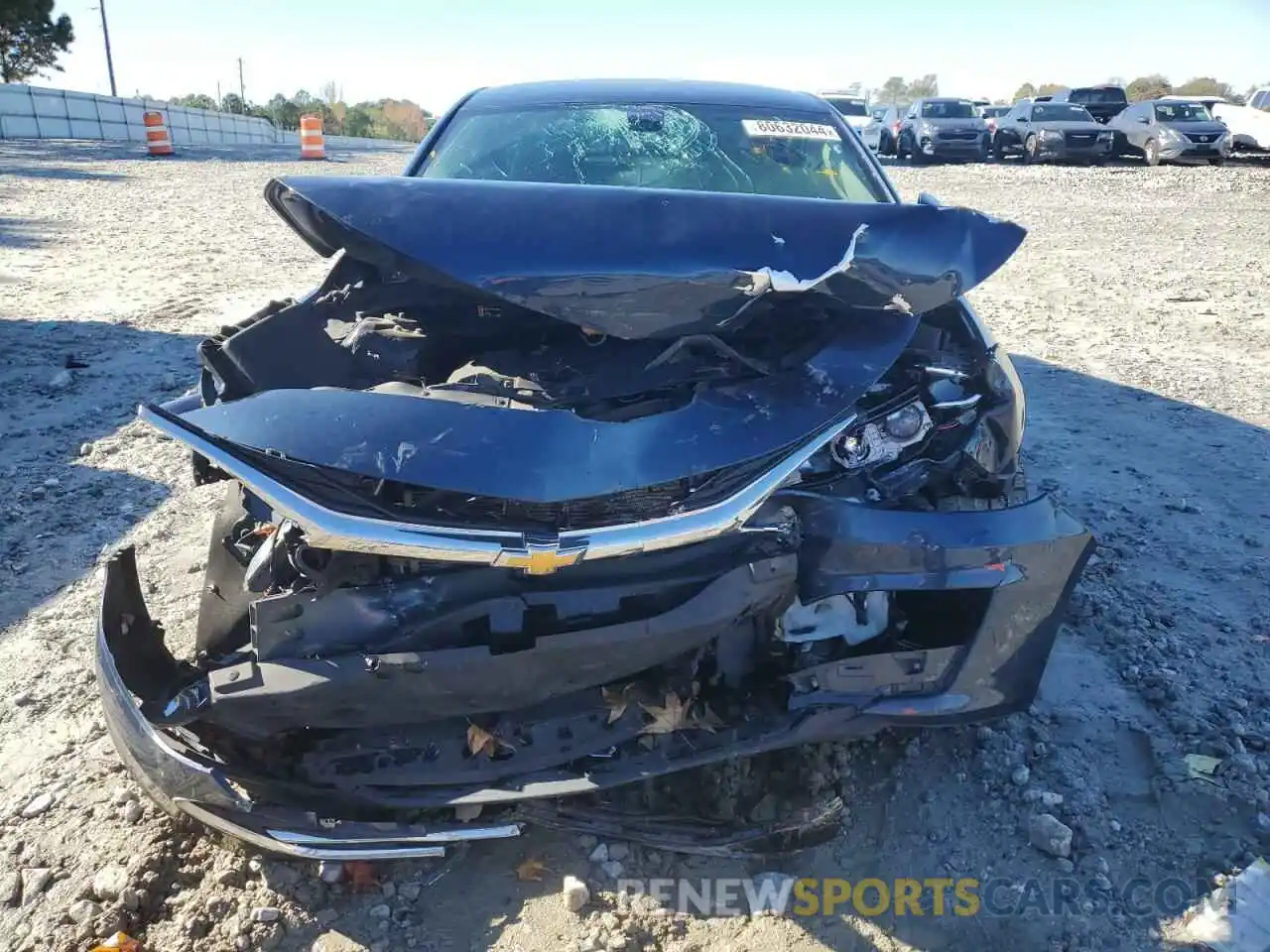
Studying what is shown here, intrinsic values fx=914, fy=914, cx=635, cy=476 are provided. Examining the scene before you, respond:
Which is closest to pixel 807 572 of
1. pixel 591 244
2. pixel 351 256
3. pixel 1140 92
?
pixel 591 244

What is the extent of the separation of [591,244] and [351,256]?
0.78m

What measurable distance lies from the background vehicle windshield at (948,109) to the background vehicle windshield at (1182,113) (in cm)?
367

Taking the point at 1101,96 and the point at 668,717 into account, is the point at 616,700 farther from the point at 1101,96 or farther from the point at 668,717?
the point at 1101,96

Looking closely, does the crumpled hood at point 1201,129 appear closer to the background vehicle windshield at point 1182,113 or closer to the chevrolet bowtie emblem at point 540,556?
the background vehicle windshield at point 1182,113

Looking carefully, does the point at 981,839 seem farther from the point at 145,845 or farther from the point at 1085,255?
the point at 1085,255

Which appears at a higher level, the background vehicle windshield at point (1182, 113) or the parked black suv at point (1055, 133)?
the background vehicle windshield at point (1182, 113)

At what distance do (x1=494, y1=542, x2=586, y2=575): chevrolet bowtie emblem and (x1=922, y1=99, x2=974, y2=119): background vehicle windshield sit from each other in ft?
68.3

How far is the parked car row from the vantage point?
17.5 metres

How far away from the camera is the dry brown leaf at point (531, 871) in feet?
7.48

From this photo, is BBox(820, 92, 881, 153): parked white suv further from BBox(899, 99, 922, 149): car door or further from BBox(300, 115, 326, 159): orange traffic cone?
BBox(300, 115, 326, 159): orange traffic cone

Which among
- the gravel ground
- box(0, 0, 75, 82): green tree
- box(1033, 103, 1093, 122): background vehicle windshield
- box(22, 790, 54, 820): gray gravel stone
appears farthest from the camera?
box(0, 0, 75, 82): green tree

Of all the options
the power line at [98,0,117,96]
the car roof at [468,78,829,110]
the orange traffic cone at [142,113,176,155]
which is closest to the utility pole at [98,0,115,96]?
the power line at [98,0,117,96]

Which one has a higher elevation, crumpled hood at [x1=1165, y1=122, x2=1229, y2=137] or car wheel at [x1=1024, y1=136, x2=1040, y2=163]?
crumpled hood at [x1=1165, y1=122, x2=1229, y2=137]

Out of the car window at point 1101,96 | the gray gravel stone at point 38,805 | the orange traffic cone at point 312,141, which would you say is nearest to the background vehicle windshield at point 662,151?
the gray gravel stone at point 38,805
